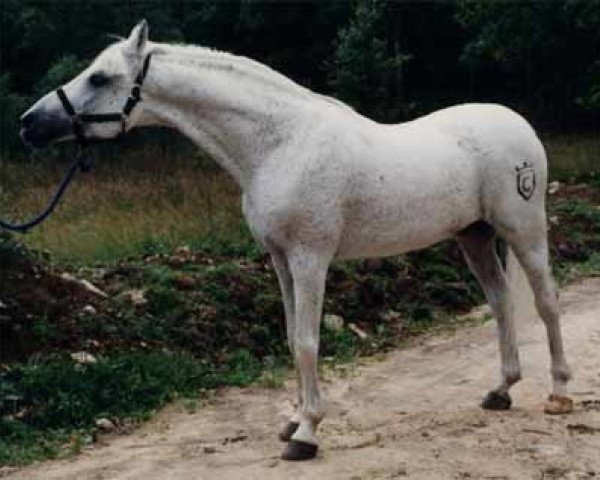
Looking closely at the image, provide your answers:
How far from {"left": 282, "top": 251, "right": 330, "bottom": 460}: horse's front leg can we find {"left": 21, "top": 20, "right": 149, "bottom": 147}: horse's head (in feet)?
3.64

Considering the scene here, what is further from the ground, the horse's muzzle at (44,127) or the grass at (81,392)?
the horse's muzzle at (44,127)

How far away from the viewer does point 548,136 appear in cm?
2370

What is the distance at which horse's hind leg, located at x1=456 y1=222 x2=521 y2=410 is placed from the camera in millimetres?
5789

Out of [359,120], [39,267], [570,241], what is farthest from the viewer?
[570,241]

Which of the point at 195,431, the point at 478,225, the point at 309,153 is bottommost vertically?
the point at 195,431

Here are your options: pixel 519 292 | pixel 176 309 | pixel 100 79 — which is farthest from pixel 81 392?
pixel 519 292

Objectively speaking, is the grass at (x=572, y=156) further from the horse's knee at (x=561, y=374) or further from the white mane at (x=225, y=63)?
the white mane at (x=225, y=63)

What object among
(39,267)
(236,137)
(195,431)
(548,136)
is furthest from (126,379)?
(548,136)

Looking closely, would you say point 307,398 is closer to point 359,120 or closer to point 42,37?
point 359,120

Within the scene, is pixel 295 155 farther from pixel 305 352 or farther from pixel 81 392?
pixel 81 392

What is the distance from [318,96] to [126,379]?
245 cm

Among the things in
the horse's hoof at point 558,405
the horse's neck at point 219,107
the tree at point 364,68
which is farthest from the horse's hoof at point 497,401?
the tree at point 364,68

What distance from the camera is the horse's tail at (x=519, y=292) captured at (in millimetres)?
6000

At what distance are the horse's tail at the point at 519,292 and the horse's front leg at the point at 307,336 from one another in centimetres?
169
